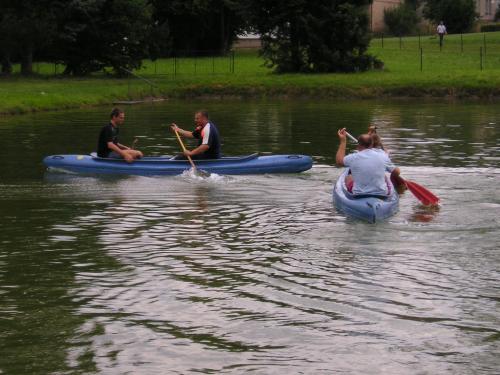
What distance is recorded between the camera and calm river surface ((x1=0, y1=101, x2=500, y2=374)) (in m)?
9.45

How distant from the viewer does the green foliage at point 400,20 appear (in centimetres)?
8594

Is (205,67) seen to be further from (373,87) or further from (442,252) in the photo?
(442,252)

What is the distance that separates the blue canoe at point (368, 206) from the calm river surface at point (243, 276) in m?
0.21

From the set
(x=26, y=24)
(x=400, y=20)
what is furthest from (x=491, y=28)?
(x=26, y=24)

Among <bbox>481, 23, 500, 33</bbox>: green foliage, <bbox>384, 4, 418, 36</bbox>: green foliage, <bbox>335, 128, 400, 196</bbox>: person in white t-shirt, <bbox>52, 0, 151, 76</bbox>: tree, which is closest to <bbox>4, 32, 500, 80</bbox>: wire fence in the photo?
<bbox>52, 0, 151, 76</bbox>: tree

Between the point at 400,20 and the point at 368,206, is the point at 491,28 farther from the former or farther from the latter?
the point at 368,206

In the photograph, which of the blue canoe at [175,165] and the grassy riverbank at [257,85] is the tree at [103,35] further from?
the blue canoe at [175,165]

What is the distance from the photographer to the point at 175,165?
20797 millimetres

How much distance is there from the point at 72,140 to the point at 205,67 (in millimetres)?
30356

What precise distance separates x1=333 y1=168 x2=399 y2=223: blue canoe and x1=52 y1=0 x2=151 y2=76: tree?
1278 inches

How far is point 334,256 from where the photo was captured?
1332 cm

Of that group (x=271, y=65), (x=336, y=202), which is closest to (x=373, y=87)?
(x=271, y=65)

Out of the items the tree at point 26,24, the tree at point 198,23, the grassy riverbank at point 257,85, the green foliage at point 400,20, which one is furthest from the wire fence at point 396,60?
the green foliage at point 400,20

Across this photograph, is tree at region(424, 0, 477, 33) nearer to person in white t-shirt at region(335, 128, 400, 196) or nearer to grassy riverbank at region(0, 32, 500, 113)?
grassy riverbank at region(0, 32, 500, 113)
